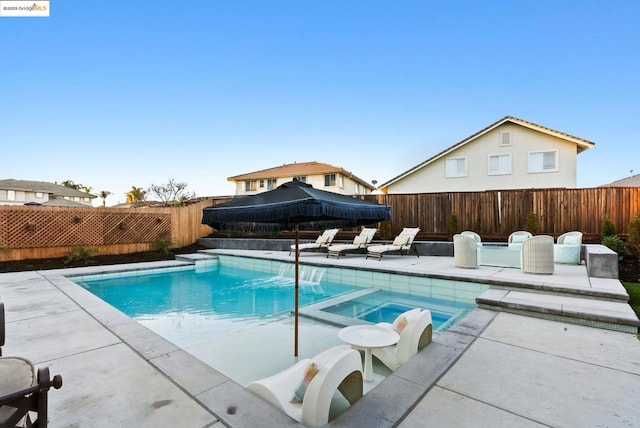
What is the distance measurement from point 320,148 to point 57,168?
16045mm

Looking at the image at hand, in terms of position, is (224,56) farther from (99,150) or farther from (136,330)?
(136,330)

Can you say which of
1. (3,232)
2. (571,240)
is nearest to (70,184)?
(3,232)

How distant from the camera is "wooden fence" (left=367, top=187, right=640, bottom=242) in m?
9.54

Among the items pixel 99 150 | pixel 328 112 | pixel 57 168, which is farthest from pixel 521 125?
pixel 57 168

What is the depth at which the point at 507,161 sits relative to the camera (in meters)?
16.4

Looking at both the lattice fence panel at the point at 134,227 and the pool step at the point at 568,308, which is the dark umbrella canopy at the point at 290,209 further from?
the lattice fence panel at the point at 134,227

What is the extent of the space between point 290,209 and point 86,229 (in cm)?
1163

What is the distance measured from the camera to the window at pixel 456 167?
17438 millimetres

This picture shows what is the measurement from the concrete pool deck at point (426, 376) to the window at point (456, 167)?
14.2 metres

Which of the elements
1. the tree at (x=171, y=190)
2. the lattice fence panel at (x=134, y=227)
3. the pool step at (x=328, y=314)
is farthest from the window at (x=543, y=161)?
the tree at (x=171, y=190)

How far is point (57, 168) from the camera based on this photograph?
1764 cm

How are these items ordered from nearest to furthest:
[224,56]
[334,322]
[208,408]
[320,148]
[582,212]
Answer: [208,408] < [334,322] < [582,212] < [224,56] < [320,148]

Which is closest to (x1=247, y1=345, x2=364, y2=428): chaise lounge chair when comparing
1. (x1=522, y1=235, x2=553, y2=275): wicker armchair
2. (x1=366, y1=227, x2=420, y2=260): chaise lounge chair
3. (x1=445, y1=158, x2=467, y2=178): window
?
(x1=522, y1=235, x2=553, y2=275): wicker armchair

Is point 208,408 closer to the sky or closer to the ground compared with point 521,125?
closer to the ground
